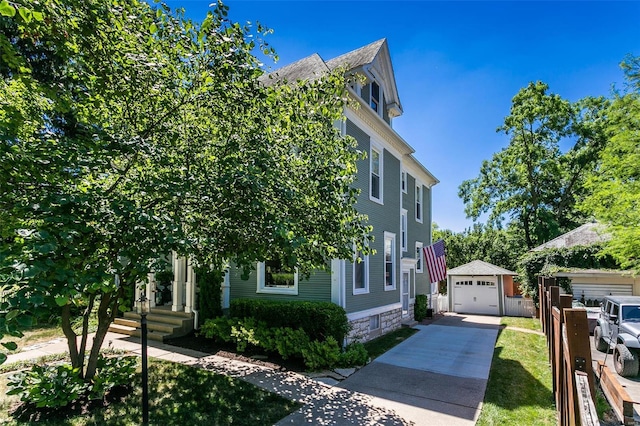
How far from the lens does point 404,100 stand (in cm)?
1538

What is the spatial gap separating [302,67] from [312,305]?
8.54 meters

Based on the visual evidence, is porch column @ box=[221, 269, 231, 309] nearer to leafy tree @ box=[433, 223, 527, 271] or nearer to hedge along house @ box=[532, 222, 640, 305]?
hedge along house @ box=[532, 222, 640, 305]

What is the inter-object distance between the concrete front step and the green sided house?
28cm

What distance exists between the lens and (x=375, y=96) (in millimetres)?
13414

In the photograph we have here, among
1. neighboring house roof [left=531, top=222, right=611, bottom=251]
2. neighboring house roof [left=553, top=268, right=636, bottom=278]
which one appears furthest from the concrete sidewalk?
neighboring house roof [left=531, top=222, right=611, bottom=251]

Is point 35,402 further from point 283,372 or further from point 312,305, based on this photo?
point 312,305

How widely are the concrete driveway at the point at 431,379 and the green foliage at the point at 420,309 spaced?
170 inches

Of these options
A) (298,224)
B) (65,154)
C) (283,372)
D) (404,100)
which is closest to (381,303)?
(283,372)

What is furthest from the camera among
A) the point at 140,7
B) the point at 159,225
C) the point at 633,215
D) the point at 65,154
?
the point at 633,215

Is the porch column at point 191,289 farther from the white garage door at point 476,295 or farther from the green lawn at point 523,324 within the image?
the white garage door at point 476,295

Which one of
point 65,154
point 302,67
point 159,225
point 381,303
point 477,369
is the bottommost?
point 477,369

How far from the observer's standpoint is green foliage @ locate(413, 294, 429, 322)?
54.5 feet

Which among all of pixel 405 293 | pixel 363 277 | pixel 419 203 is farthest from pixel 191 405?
pixel 419 203

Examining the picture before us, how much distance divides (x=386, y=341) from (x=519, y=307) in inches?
483
